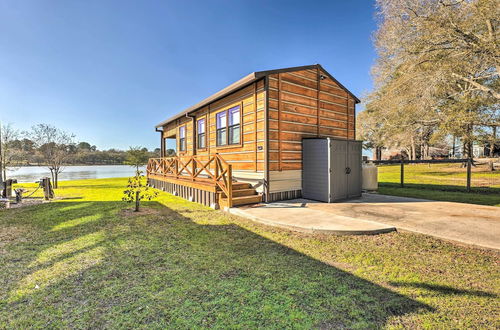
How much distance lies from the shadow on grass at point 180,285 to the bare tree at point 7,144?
14.7m

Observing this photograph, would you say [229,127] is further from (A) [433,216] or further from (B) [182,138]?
(A) [433,216]

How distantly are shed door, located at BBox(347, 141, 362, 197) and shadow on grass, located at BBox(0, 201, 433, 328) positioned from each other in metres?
4.34

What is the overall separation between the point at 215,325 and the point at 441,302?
6.93 ft

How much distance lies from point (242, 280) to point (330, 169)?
473 centimetres

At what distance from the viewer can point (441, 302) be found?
2127 mm

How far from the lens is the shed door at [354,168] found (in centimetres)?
709

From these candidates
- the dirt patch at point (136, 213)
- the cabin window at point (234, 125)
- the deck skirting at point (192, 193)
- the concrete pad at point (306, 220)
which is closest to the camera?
the concrete pad at point (306, 220)

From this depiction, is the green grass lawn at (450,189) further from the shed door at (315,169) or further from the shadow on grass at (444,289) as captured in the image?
the shadow on grass at (444,289)

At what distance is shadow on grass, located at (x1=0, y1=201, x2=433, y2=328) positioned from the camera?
6.50ft

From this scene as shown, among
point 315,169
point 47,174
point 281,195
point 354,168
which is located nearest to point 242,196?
point 281,195

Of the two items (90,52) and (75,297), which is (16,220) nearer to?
(75,297)

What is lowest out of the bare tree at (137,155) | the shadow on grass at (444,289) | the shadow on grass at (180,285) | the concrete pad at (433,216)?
the shadow on grass at (180,285)

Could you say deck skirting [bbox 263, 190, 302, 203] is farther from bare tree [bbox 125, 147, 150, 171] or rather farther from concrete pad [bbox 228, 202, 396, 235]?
bare tree [bbox 125, 147, 150, 171]

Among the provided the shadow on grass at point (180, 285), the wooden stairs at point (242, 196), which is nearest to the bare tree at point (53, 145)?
the shadow on grass at point (180, 285)
